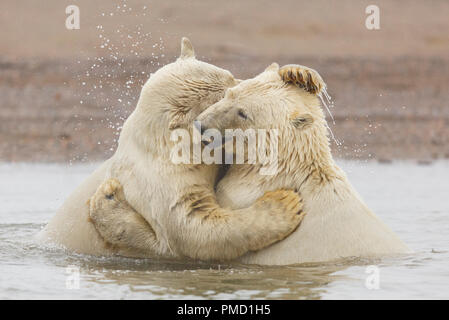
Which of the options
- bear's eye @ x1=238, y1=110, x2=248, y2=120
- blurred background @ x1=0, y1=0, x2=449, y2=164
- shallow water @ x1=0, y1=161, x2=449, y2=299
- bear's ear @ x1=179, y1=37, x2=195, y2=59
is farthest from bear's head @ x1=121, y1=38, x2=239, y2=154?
blurred background @ x1=0, y1=0, x2=449, y2=164

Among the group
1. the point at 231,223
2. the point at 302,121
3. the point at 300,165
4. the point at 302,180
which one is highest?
the point at 302,121

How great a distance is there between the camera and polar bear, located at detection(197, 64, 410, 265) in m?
6.63

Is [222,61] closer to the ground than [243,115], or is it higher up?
higher up

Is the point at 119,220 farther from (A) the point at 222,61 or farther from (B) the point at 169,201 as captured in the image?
(A) the point at 222,61

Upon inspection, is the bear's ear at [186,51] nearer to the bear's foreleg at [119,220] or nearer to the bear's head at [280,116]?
the bear's head at [280,116]

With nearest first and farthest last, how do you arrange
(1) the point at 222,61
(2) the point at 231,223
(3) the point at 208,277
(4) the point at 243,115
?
1. (2) the point at 231,223
2. (3) the point at 208,277
3. (4) the point at 243,115
4. (1) the point at 222,61

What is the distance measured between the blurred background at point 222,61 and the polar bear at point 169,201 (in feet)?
36.6

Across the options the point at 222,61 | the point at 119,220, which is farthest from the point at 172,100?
the point at 222,61

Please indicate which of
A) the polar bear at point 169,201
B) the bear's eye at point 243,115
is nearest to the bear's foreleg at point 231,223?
the polar bear at point 169,201

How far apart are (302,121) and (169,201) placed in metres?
1.14

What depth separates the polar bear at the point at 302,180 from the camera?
21.8 feet

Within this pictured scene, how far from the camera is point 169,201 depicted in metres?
6.73

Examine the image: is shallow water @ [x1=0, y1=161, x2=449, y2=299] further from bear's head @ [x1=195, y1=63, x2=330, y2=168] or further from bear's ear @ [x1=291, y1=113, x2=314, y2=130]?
bear's ear @ [x1=291, y1=113, x2=314, y2=130]
